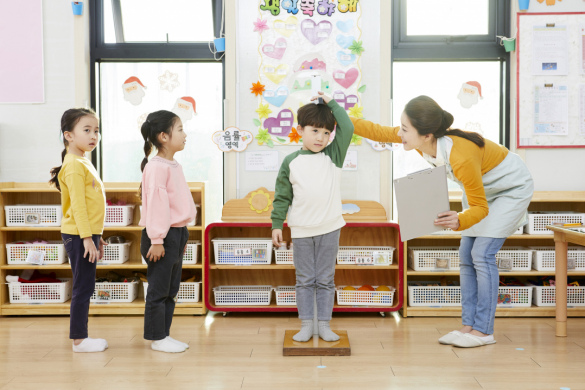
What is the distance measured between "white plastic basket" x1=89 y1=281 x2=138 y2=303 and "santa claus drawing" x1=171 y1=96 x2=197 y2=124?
115 centimetres

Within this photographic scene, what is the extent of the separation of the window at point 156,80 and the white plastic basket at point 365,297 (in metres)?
1.09

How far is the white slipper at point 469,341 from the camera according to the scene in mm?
2393

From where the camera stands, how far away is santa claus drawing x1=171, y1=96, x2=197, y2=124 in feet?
11.3

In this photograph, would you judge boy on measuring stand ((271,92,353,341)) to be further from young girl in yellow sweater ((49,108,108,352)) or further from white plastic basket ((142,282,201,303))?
white plastic basket ((142,282,201,303))

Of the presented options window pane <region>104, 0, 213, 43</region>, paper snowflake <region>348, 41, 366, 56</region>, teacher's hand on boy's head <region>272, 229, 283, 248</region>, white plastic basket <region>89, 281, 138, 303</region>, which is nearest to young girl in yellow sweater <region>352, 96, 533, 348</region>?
teacher's hand on boy's head <region>272, 229, 283, 248</region>

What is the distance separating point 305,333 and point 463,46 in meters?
2.24

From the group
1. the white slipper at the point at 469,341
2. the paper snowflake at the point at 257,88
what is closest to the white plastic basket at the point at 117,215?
the paper snowflake at the point at 257,88

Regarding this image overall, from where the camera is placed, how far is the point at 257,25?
3281 mm

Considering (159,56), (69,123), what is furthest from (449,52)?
(69,123)

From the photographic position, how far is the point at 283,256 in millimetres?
3076

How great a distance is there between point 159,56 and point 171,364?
2.13 m

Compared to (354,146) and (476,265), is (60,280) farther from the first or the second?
(476,265)

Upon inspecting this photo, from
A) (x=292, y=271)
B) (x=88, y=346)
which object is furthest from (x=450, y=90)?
(x=88, y=346)

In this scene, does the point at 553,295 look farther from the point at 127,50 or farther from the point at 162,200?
the point at 127,50
